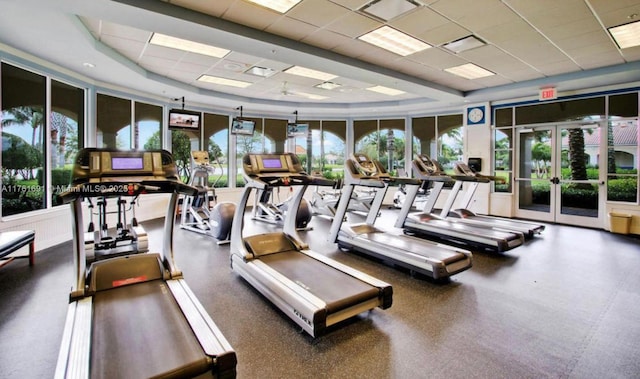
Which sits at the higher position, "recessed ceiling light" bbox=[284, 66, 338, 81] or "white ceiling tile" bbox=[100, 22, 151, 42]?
"recessed ceiling light" bbox=[284, 66, 338, 81]

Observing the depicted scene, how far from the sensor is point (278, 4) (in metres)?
3.83

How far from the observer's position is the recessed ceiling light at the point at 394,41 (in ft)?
15.1

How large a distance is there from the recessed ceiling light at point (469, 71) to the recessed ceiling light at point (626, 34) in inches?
76.5

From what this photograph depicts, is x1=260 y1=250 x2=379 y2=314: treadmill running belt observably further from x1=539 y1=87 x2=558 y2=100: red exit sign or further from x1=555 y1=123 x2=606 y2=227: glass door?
x1=555 y1=123 x2=606 y2=227: glass door

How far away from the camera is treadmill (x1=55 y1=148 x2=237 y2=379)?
6.32 ft

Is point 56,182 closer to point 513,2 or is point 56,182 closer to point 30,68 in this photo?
point 30,68

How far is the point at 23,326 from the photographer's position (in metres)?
2.78

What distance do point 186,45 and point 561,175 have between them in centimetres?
838

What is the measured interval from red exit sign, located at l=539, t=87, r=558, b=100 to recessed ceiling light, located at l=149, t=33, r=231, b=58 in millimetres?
6521

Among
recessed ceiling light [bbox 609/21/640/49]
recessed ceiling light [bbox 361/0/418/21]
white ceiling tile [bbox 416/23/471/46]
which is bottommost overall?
recessed ceiling light [bbox 361/0/418/21]

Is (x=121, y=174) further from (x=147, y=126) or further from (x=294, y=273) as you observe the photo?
(x=147, y=126)

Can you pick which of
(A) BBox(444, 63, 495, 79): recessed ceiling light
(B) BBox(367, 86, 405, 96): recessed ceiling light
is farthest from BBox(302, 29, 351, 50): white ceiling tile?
(B) BBox(367, 86, 405, 96): recessed ceiling light

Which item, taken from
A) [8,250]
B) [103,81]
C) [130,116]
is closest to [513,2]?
[8,250]

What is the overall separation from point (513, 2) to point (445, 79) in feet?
11.0
